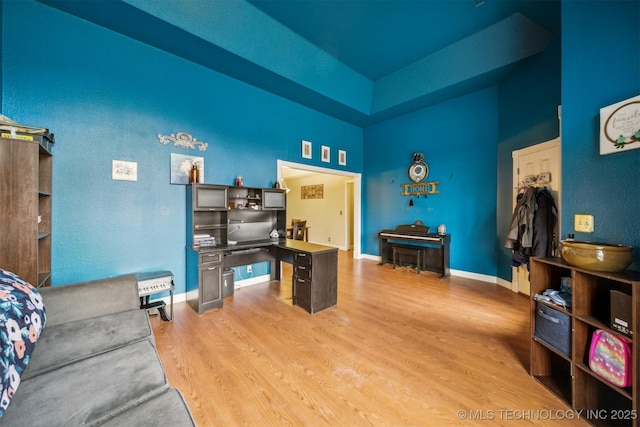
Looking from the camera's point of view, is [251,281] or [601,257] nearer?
[601,257]

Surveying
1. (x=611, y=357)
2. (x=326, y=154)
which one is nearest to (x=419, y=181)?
(x=326, y=154)

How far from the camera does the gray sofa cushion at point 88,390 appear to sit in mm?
867

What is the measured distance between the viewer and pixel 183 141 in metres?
3.17

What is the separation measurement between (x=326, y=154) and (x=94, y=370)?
180 inches

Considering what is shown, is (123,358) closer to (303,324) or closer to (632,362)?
(303,324)

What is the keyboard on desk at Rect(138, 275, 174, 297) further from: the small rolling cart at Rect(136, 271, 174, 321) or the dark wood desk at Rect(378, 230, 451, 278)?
the dark wood desk at Rect(378, 230, 451, 278)

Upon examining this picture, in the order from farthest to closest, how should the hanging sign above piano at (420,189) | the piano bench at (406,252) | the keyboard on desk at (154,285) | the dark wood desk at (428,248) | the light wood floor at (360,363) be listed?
1. the hanging sign above piano at (420,189)
2. the piano bench at (406,252)
3. the dark wood desk at (428,248)
4. the keyboard on desk at (154,285)
5. the light wood floor at (360,363)

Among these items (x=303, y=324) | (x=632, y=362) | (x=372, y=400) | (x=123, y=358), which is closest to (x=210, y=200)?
(x=303, y=324)

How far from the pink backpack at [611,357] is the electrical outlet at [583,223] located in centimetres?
67

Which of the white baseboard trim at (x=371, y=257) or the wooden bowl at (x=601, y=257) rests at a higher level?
the wooden bowl at (x=601, y=257)

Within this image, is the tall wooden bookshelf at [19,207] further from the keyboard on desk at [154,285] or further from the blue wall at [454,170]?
the blue wall at [454,170]

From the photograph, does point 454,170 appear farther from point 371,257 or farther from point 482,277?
point 371,257

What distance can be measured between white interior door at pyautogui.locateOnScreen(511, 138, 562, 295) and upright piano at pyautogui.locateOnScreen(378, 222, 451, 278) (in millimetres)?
1043

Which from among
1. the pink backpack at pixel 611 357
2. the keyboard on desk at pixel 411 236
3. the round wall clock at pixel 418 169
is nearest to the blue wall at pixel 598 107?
the pink backpack at pixel 611 357
